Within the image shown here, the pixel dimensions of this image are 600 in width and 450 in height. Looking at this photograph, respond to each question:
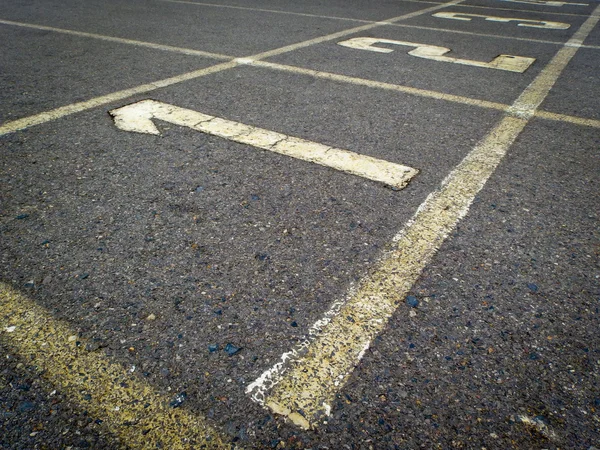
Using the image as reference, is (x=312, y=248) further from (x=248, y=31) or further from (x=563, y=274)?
(x=248, y=31)

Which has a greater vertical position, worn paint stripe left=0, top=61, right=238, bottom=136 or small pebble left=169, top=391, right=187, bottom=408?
worn paint stripe left=0, top=61, right=238, bottom=136

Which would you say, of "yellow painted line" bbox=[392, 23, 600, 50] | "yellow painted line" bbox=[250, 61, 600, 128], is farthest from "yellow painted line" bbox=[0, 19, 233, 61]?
"yellow painted line" bbox=[392, 23, 600, 50]

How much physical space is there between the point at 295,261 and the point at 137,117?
6.81 feet

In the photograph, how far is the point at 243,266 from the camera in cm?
190

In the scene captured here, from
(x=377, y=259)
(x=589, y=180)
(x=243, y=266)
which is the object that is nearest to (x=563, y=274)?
(x=377, y=259)

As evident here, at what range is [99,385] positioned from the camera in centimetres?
140

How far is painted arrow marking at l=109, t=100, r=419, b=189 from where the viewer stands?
263 cm

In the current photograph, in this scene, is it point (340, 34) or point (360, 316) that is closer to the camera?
point (360, 316)

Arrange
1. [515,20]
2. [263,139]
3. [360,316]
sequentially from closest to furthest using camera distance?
[360,316] < [263,139] < [515,20]

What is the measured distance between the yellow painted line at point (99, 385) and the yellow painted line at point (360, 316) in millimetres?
251

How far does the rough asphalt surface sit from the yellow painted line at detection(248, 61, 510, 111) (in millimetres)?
135

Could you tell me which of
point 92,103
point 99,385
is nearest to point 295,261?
point 99,385

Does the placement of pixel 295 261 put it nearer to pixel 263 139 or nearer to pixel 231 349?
pixel 231 349

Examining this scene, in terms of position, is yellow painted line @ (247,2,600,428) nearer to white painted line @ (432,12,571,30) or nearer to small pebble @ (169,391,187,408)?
small pebble @ (169,391,187,408)
